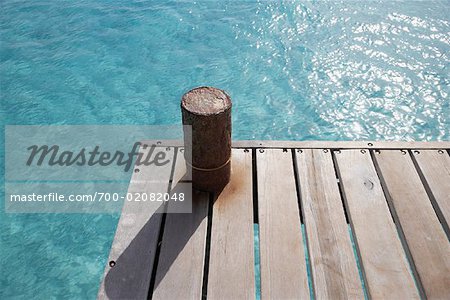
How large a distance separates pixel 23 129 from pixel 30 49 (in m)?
1.99

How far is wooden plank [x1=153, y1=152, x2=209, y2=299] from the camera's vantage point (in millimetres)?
1959

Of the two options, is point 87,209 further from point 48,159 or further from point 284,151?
point 284,151

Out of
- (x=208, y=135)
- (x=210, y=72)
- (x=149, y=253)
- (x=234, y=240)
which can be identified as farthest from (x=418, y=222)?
(x=210, y=72)

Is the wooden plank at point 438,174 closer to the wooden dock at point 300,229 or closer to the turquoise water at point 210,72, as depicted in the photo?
the wooden dock at point 300,229

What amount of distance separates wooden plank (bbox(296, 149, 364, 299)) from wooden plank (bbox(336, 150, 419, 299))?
7 centimetres

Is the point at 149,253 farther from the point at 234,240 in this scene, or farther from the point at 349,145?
the point at 349,145

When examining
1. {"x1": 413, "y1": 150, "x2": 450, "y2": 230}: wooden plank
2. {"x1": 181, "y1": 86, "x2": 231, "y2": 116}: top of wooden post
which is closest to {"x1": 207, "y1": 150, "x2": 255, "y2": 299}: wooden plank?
{"x1": 181, "y1": 86, "x2": 231, "y2": 116}: top of wooden post

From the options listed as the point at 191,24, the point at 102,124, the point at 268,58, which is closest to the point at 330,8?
the point at 268,58

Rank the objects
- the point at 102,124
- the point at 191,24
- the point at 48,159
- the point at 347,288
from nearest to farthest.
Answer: the point at 347,288 < the point at 48,159 < the point at 102,124 < the point at 191,24

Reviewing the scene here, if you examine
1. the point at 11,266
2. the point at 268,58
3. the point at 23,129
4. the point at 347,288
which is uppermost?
the point at 347,288

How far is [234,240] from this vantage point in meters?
2.19

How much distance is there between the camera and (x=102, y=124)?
5.22 metres

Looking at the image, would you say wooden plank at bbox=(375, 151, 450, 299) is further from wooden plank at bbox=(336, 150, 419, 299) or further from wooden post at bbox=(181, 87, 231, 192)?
wooden post at bbox=(181, 87, 231, 192)

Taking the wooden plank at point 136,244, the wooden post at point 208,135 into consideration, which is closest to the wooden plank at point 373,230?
the wooden post at point 208,135
